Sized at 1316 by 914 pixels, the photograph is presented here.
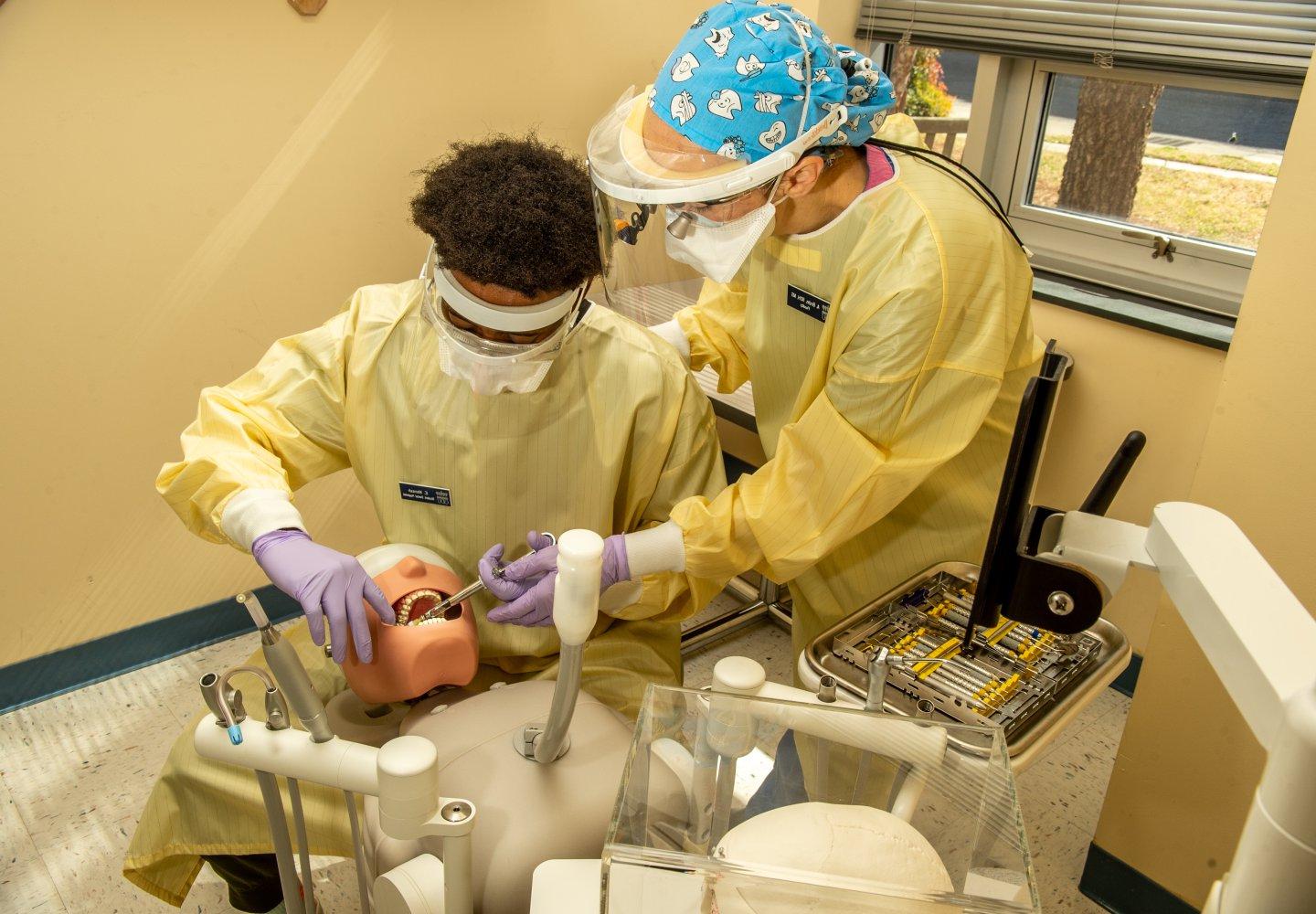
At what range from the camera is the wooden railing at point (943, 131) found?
9.12 feet

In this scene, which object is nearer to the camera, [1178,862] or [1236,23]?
[1178,862]

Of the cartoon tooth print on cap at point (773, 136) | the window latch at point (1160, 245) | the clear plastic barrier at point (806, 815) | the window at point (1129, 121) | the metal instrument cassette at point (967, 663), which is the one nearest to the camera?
the clear plastic barrier at point (806, 815)

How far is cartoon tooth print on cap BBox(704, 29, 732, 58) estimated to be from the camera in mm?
1312

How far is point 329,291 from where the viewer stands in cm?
238

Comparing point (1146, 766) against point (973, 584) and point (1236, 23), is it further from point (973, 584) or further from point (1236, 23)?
point (1236, 23)

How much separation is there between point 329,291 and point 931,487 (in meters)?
1.48

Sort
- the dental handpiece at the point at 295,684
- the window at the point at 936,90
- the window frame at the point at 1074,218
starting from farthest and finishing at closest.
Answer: the window at the point at 936,90, the window frame at the point at 1074,218, the dental handpiece at the point at 295,684

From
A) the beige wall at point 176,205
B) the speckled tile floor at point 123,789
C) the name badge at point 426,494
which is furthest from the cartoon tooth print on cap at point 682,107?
the speckled tile floor at point 123,789

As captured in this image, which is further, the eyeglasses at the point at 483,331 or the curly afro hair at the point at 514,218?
the eyeglasses at the point at 483,331

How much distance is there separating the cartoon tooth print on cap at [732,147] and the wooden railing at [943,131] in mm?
1642

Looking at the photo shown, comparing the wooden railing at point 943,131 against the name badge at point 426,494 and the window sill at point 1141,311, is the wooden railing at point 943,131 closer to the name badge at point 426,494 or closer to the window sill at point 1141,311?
the window sill at point 1141,311

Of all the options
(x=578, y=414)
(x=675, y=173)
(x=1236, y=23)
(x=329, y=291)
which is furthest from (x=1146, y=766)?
(x=329, y=291)

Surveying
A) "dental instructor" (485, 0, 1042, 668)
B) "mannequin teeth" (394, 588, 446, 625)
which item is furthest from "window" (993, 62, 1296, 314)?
"mannequin teeth" (394, 588, 446, 625)

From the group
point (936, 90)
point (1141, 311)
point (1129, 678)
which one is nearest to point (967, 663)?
point (1141, 311)
